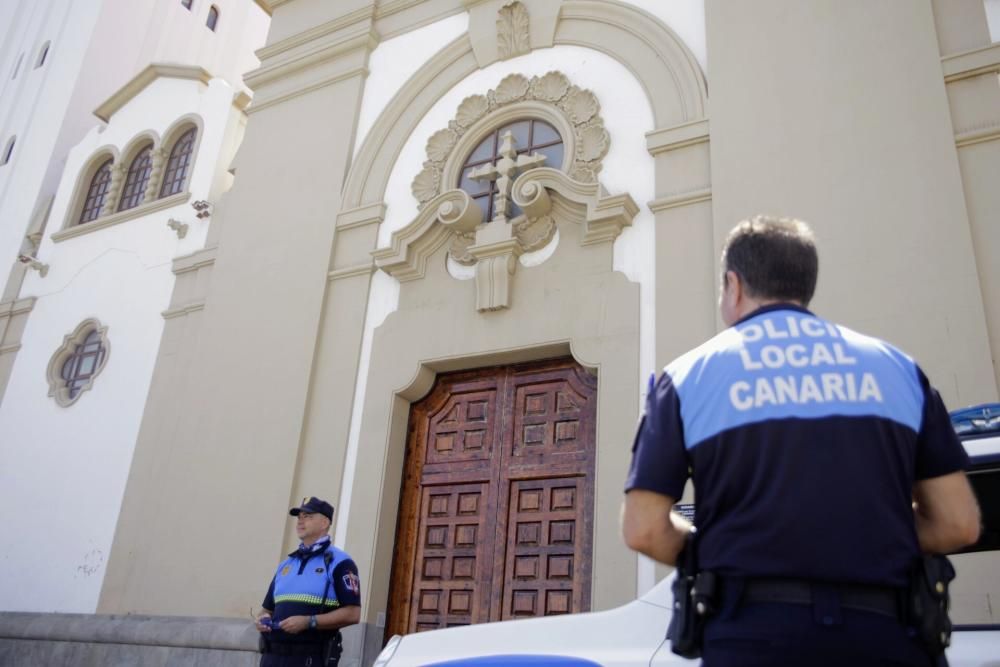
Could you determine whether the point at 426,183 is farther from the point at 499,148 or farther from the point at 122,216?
the point at 122,216

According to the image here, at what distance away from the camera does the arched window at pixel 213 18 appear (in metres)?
21.0

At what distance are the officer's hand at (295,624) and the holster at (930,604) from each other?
4.20 m

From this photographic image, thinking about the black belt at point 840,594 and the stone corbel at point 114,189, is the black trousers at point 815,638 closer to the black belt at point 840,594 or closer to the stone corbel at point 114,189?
the black belt at point 840,594

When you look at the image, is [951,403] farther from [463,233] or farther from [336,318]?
[336,318]

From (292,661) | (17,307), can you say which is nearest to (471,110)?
(292,661)

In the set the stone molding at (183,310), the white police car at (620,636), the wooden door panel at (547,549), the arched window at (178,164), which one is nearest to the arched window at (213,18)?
the arched window at (178,164)

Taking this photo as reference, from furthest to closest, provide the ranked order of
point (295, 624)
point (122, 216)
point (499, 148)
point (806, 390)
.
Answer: point (122, 216)
point (499, 148)
point (295, 624)
point (806, 390)

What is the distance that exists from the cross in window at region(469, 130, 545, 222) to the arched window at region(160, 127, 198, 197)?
5645 millimetres

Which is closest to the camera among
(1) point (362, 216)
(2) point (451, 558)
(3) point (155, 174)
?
(2) point (451, 558)

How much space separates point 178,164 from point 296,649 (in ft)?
31.6

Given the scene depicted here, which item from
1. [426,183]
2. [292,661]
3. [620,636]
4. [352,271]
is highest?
[426,183]

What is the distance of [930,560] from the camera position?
2.05 metres

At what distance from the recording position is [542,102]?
9422 mm

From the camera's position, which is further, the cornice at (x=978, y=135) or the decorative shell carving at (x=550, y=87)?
the decorative shell carving at (x=550, y=87)
